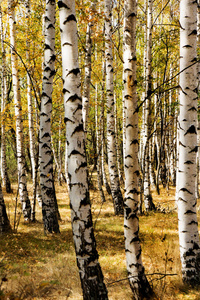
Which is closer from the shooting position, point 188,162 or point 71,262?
point 188,162

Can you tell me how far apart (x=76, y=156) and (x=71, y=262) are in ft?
10.7

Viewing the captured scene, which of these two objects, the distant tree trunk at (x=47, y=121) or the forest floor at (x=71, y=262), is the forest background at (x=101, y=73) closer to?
the forest floor at (x=71, y=262)

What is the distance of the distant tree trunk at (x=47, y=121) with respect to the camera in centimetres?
624

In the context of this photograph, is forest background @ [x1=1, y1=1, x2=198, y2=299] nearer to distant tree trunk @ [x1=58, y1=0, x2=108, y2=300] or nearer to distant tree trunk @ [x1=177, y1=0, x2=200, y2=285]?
distant tree trunk @ [x1=177, y1=0, x2=200, y2=285]

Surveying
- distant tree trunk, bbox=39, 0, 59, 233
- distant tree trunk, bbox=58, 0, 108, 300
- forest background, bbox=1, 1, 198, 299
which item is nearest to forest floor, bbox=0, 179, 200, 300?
forest background, bbox=1, 1, 198, 299

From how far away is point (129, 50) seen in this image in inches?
134

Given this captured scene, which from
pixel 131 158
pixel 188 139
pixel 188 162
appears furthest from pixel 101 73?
pixel 131 158

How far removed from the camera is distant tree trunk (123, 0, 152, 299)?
3406mm

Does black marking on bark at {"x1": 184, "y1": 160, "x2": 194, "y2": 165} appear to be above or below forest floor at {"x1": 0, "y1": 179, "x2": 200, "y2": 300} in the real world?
above

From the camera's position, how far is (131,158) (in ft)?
11.3

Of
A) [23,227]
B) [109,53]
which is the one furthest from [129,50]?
[23,227]

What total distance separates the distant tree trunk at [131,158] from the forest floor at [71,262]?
0.27 meters

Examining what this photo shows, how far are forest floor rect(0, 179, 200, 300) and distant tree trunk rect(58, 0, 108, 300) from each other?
1.72 ft

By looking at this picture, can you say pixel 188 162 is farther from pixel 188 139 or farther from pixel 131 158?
pixel 131 158
